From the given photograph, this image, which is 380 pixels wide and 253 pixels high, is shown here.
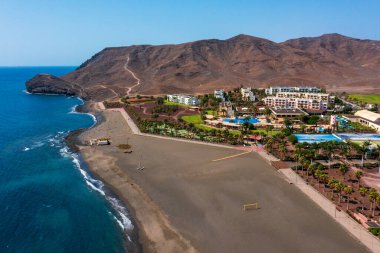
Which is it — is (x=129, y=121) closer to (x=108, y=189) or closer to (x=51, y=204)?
(x=108, y=189)

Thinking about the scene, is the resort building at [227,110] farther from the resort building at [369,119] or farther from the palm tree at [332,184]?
the palm tree at [332,184]

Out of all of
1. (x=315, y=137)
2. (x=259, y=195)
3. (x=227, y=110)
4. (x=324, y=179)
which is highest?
(x=227, y=110)

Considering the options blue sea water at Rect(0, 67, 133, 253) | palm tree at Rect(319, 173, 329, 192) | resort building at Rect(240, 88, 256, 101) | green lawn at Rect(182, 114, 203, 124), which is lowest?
blue sea water at Rect(0, 67, 133, 253)

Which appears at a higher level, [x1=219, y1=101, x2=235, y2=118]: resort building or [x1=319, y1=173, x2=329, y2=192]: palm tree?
[x1=219, y1=101, x2=235, y2=118]: resort building

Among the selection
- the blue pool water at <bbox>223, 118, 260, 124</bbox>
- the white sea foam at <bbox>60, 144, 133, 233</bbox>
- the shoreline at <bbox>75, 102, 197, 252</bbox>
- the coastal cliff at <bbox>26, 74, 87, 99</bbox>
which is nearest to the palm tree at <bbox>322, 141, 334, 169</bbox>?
the blue pool water at <bbox>223, 118, 260, 124</bbox>

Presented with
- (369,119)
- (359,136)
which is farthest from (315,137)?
(369,119)

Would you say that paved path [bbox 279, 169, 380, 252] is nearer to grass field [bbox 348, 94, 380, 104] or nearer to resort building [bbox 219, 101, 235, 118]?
resort building [bbox 219, 101, 235, 118]

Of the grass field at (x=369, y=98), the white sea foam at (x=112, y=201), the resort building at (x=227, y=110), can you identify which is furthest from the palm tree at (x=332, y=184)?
the grass field at (x=369, y=98)
